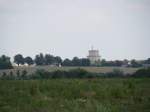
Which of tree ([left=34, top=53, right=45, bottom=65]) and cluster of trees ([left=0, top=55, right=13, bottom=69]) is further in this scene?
tree ([left=34, top=53, right=45, bottom=65])

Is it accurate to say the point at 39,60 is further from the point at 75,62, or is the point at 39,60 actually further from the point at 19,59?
the point at 75,62

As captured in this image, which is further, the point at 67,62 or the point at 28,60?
the point at 28,60

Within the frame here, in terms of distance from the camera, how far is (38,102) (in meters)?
12.6

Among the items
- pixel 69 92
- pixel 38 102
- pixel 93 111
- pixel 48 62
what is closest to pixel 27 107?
pixel 38 102

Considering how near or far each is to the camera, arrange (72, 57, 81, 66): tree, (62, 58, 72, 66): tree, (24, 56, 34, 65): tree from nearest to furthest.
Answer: (62, 58, 72, 66): tree
(72, 57, 81, 66): tree
(24, 56, 34, 65): tree

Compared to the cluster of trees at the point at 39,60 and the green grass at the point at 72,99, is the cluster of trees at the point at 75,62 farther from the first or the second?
the green grass at the point at 72,99

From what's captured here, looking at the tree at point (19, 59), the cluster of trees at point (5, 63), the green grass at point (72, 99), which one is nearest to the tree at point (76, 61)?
the tree at point (19, 59)

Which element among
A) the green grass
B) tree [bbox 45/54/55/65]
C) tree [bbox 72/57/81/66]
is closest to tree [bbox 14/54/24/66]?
tree [bbox 45/54/55/65]

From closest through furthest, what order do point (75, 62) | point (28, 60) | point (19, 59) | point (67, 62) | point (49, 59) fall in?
point (67, 62) → point (75, 62) → point (28, 60) → point (49, 59) → point (19, 59)

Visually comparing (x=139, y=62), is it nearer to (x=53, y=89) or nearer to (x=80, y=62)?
(x=80, y=62)

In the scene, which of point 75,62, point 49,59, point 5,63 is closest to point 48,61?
point 49,59

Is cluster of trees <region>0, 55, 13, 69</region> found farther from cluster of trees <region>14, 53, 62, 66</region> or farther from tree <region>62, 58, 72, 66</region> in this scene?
tree <region>62, 58, 72, 66</region>

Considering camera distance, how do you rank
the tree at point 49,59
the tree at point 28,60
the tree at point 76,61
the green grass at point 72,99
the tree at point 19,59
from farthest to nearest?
the tree at point 19,59 → the tree at point 49,59 → the tree at point 28,60 → the tree at point 76,61 → the green grass at point 72,99

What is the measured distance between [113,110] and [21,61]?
7718 cm
